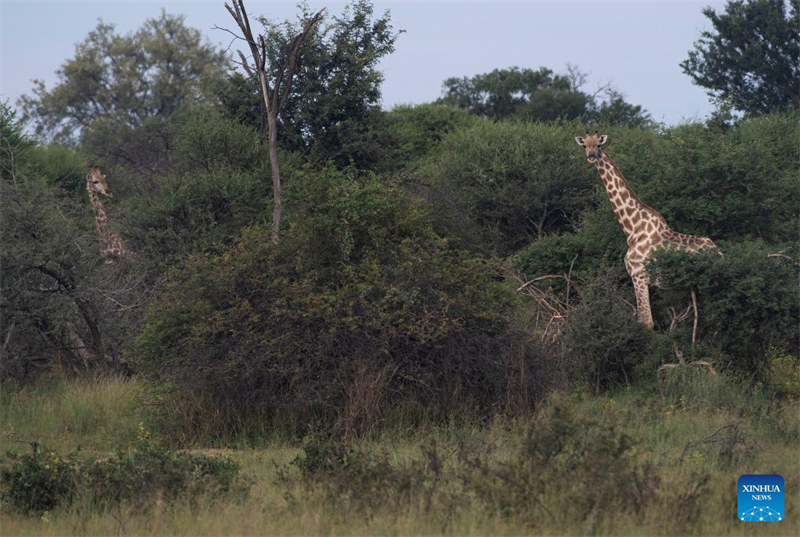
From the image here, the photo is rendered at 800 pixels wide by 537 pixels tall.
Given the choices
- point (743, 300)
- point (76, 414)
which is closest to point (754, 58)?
point (743, 300)

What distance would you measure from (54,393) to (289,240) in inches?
145

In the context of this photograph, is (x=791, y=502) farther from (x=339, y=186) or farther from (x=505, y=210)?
(x=505, y=210)

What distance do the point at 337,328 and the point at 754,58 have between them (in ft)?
62.1

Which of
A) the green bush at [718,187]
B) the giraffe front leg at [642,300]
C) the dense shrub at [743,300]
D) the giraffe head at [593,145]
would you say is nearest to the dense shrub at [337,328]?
the dense shrub at [743,300]

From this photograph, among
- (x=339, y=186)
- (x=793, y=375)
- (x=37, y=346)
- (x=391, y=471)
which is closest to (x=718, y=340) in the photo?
(x=793, y=375)

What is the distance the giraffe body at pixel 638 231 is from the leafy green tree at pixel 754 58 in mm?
11751

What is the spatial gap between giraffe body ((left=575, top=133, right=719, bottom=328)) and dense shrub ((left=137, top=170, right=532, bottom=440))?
2968 mm

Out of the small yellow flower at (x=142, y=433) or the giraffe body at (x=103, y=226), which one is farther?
the giraffe body at (x=103, y=226)

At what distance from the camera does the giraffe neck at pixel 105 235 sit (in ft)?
49.7

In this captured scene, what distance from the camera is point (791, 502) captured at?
6.95 metres

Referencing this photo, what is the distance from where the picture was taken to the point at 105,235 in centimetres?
1572

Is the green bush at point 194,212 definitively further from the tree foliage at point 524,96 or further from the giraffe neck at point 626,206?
the tree foliage at point 524,96

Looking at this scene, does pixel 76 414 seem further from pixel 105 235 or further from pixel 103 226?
pixel 103 226

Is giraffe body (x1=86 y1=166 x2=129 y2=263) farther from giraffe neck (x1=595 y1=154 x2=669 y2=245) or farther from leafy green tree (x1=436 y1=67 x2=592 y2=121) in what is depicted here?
leafy green tree (x1=436 y1=67 x2=592 y2=121)
